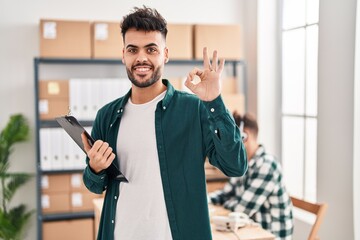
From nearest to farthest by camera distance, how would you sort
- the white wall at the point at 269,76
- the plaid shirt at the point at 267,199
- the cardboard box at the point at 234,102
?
the plaid shirt at the point at 267,199
the cardboard box at the point at 234,102
the white wall at the point at 269,76

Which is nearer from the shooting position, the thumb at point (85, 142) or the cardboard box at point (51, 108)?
the thumb at point (85, 142)

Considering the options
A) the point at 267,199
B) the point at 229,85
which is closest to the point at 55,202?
the point at 229,85

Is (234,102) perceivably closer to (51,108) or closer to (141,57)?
(51,108)

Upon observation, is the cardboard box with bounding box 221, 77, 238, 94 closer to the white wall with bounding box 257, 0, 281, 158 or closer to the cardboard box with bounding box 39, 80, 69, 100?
the white wall with bounding box 257, 0, 281, 158

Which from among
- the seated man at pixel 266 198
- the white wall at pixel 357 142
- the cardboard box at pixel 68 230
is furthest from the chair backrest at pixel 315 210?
the cardboard box at pixel 68 230

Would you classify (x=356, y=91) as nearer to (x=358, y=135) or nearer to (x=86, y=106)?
(x=358, y=135)

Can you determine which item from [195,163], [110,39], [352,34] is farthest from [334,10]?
[195,163]

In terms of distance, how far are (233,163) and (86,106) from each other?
251cm

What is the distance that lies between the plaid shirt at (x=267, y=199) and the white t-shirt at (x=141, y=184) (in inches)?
49.6

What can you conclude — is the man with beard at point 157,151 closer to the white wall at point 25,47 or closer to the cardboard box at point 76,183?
the cardboard box at point 76,183

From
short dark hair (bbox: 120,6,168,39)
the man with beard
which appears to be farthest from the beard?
short dark hair (bbox: 120,6,168,39)

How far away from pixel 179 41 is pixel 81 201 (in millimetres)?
1508

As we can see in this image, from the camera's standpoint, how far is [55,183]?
3990 mm

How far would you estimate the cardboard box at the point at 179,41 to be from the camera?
411 cm
